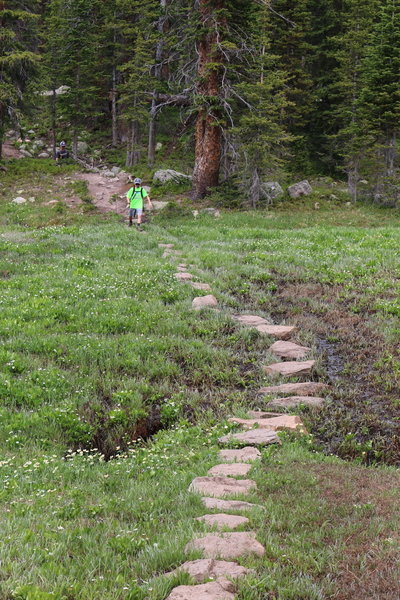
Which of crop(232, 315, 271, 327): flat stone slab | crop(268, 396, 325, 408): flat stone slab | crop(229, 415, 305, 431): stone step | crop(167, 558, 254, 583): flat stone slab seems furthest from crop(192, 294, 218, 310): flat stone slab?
crop(167, 558, 254, 583): flat stone slab

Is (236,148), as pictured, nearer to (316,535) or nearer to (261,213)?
(261,213)

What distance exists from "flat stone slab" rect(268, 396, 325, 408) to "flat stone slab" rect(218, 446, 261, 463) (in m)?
1.63

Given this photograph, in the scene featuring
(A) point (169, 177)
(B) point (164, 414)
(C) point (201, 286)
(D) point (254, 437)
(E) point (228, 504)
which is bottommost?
(B) point (164, 414)

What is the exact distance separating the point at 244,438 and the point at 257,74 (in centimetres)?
2387

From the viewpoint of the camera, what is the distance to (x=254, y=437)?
687 cm

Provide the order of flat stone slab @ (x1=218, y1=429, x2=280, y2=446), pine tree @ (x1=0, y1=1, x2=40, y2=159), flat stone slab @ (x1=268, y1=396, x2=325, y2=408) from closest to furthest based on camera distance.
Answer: flat stone slab @ (x1=218, y1=429, x2=280, y2=446), flat stone slab @ (x1=268, y1=396, x2=325, y2=408), pine tree @ (x1=0, y1=1, x2=40, y2=159)

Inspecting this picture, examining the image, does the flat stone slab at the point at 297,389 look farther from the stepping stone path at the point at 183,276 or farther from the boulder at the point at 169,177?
the boulder at the point at 169,177

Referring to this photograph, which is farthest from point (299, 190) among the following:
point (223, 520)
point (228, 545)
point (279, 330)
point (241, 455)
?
point (228, 545)

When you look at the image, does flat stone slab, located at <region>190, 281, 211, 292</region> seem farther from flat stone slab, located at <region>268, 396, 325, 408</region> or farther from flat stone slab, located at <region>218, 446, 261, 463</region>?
flat stone slab, located at <region>218, 446, 261, 463</region>

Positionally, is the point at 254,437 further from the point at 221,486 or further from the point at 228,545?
the point at 228,545

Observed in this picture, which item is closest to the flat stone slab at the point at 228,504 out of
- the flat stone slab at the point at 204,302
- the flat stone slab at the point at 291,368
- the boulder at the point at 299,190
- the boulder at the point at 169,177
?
the flat stone slab at the point at 291,368

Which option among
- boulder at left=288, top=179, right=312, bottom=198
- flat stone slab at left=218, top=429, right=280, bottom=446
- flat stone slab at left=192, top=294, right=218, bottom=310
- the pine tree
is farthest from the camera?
the pine tree

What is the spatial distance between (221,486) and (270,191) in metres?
24.8

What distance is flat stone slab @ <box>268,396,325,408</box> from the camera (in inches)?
315
